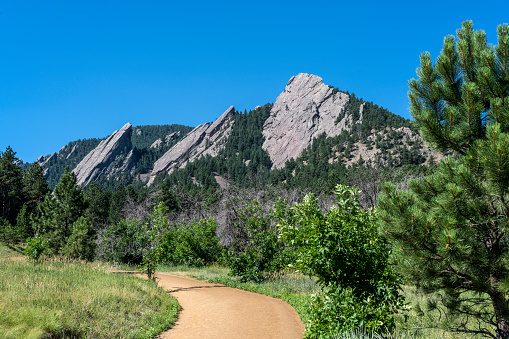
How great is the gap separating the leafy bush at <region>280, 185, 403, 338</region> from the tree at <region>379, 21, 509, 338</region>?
1066mm

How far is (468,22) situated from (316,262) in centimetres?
478

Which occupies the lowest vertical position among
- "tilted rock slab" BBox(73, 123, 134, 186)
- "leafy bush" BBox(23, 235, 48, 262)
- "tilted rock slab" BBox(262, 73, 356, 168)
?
"leafy bush" BBox(23, 235, 48, 262)

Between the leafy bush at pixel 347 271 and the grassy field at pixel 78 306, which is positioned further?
the leafy bush at pixel 347 271

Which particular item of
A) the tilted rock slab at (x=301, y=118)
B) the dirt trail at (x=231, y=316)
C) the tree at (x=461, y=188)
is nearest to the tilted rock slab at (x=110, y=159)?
the tilted rock slab at (x=301, y=118)

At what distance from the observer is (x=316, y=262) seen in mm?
6102

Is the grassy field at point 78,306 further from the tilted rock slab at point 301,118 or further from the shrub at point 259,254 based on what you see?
the tilted rock slab at point 301,118

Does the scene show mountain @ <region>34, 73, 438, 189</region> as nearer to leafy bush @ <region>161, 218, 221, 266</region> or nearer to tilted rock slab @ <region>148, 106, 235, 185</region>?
tilted rock slab @ <region>148, 106, 235, 185</region>

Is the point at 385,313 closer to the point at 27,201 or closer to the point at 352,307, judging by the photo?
the point at 352,307

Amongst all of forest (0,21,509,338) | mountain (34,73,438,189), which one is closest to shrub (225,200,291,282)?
forest (0,21,509,338)

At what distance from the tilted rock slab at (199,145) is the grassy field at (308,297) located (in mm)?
126940

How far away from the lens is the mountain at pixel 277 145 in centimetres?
9256

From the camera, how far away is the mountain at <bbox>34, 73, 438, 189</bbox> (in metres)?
92.6

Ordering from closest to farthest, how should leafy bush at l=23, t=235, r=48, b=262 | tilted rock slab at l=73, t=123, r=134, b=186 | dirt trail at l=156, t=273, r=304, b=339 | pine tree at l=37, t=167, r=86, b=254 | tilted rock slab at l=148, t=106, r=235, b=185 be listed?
1. dirt trail at l=156, t=273, r=304, b=339
2. leafy bush at l=23, t=235, r=48, b=262
3. pine tree at l=37, t=167, r=86, b=254
4. tilted rock slab at l=148, t=106, r=235, b=185
5. tilted rock slab at l=73, t=123, r=134, b=186

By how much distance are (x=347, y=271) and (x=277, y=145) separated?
138882 millimetres
